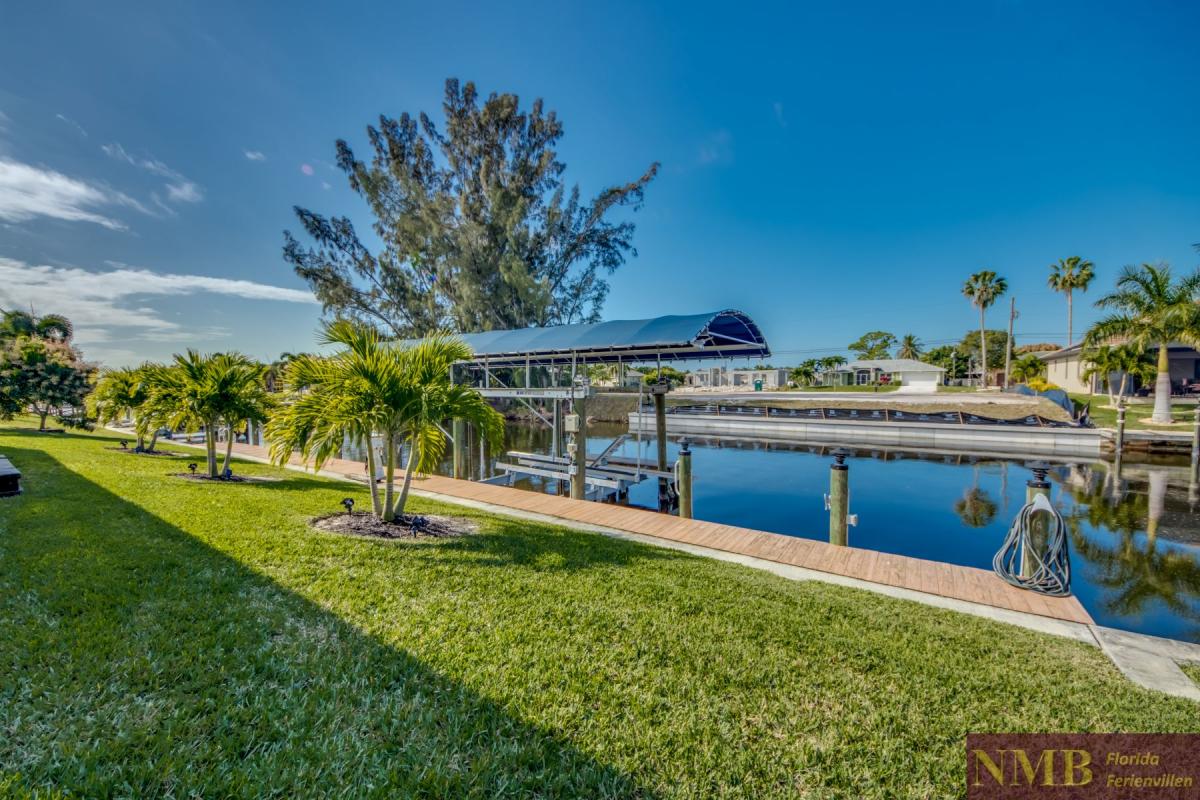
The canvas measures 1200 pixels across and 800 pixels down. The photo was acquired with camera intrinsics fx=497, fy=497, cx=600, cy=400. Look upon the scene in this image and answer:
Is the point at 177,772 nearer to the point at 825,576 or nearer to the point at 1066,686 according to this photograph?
the point at 1066,686

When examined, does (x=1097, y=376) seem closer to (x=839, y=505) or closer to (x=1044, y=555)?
(x=839, y=505)

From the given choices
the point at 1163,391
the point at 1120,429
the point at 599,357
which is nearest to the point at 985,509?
the point at 599,357

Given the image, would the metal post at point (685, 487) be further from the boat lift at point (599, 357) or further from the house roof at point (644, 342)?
the house roof at point (644, 342)

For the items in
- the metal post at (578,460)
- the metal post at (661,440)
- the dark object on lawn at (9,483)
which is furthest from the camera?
the metal post at (661,440)

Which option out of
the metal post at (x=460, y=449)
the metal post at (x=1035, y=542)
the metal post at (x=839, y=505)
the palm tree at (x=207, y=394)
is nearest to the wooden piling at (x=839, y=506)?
the metal post at (x=839, y=505)

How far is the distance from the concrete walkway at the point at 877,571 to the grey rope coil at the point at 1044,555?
5.0 inches

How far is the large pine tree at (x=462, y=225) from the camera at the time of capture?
28.5 m

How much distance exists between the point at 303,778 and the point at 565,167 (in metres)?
32.5

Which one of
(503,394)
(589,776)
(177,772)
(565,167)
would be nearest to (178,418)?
(503,394)

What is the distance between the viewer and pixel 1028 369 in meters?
40.4

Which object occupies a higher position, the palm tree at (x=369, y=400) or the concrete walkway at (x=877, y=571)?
the palm tree at (x=369, y=400)

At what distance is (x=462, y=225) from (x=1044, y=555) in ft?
97.0

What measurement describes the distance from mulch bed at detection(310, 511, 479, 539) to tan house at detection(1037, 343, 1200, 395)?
124 ft

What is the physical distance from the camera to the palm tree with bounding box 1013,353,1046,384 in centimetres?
4053
